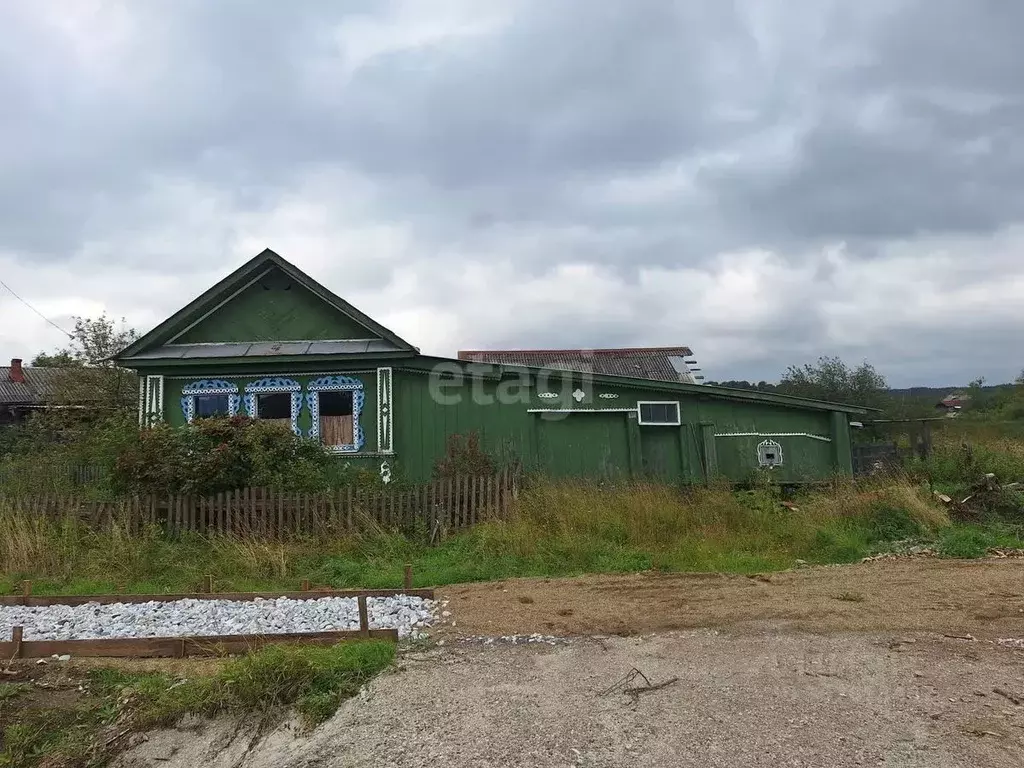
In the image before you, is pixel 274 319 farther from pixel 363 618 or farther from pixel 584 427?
pixel 363 618

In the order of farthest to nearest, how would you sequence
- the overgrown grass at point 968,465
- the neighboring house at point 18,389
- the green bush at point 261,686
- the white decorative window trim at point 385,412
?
1. the neighboring house at point 18,389
2. the white decorative window trim at point 385,412
3. the overgrown grass at point 968,465
4. the green bush at point 261,686

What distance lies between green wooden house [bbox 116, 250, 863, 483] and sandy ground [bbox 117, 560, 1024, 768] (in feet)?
24.5

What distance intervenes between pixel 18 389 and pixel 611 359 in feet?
95.7

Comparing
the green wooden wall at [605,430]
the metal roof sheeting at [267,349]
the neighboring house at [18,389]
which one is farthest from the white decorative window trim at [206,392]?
the neighboring house at [18,389]

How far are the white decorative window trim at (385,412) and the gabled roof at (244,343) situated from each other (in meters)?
0.57

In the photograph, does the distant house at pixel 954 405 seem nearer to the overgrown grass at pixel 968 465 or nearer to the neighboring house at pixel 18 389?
the overgrown grass at pixel 968 465

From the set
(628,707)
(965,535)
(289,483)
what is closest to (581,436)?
(289,483)

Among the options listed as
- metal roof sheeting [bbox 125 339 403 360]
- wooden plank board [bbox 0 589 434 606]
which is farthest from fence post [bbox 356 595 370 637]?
metal roof sheeting [bbox 125 339 403 360]

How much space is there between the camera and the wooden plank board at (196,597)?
7102mm

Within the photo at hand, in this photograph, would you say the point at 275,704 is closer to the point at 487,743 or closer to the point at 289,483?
the point at 487,743

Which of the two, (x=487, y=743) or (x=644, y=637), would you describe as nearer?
(x=487, y=743)

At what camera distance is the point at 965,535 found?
367 inches

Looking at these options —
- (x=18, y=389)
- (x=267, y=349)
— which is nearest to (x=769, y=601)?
(x=267, y=349)

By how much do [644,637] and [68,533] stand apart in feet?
26.4
